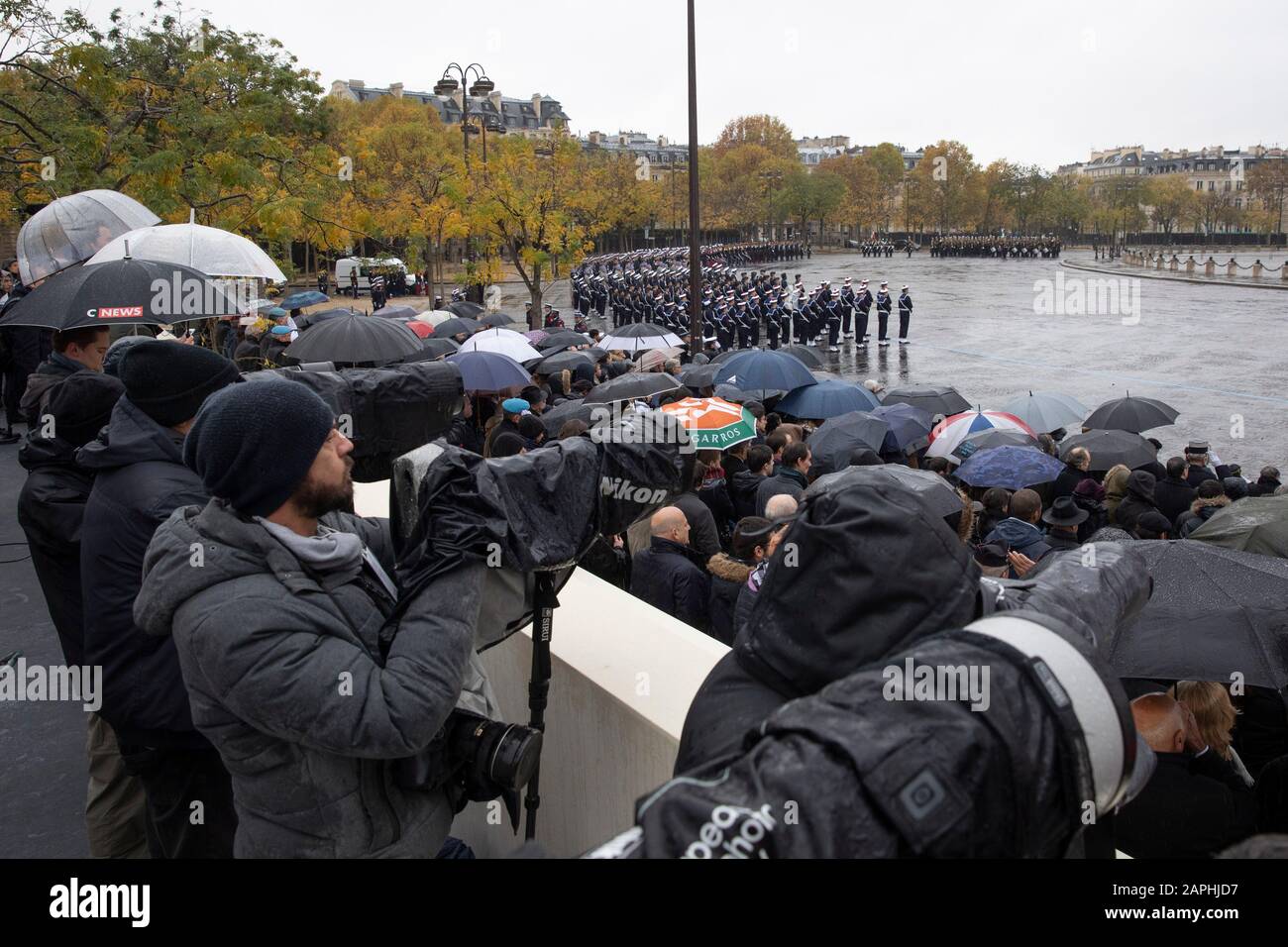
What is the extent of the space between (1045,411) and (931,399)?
1.29m

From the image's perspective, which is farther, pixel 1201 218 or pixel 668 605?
pixel 1201 218

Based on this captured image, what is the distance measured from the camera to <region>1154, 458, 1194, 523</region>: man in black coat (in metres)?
7.80

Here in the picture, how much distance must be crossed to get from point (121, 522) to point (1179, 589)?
3778mm

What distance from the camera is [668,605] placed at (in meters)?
5.14

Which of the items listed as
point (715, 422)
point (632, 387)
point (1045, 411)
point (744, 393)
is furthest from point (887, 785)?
point (1045, 411)

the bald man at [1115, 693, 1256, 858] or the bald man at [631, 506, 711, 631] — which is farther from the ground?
the bald man at [631, 506, 711, 631]

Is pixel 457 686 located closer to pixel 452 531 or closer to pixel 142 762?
pixel 452 531

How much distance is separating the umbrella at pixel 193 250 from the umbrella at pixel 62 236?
0.47 feet

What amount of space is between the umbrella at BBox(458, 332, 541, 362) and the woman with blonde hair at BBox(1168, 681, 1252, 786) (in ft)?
33.9

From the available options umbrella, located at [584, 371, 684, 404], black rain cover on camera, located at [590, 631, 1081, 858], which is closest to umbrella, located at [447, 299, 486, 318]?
umbrella, located at [584, 371, 684, 404]

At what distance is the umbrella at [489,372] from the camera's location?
1008cm

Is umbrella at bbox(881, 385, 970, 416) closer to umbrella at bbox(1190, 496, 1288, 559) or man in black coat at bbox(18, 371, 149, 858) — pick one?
umbrella at bbox(1190, 496, 1288, 559)
